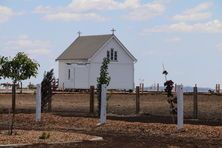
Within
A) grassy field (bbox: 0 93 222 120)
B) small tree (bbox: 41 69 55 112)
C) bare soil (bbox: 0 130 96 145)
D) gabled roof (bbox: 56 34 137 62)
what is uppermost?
gabled roof (bbox: 56 34 137 62)

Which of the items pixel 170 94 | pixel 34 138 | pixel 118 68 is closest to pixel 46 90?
pixel 170 94

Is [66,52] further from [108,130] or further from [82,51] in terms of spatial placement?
[108,130]

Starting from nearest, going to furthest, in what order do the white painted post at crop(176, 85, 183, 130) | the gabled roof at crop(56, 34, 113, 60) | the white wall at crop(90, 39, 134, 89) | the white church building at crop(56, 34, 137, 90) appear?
the white painted post at crop(176, 85, 183, 130) < the white church building at crop(56, 34, 137, 90) < the white wall at crop(90, 39, 134, 89) < the gabled roof at crop(56, 34, 113, 60)

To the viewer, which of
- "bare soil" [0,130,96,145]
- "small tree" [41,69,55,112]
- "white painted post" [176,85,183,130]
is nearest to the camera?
"bare soil" [0,130,96,145]

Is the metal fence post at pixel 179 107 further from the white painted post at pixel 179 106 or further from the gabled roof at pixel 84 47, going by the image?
the gabled roof at pixel 84 47

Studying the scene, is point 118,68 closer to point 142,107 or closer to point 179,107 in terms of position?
point 142,107

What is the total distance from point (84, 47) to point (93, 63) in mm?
4050

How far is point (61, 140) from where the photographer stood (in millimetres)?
16656

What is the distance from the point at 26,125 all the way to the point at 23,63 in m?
5.43

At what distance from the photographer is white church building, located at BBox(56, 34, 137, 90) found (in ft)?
227

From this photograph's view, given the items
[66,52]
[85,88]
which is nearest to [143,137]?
[85,88]

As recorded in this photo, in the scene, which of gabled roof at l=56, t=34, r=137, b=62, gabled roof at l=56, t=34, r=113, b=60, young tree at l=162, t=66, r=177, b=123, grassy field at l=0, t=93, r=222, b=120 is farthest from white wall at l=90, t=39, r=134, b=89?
young tree at l=162, t=66, r=177, b=123

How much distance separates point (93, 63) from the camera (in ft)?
228

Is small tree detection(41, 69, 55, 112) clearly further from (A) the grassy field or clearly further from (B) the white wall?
(B) the white wall
